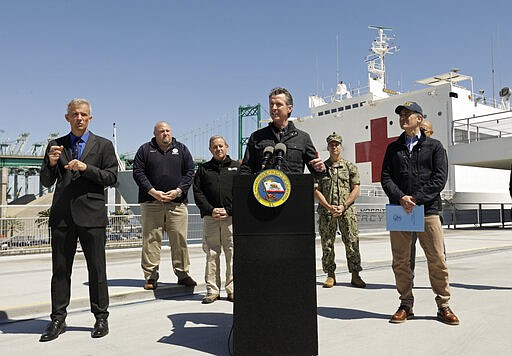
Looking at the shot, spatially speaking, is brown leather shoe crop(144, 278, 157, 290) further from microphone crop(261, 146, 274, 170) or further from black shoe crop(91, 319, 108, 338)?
microphone crop(261, 146, 274, 170)

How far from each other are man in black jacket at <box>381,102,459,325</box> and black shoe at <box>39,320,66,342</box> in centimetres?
238

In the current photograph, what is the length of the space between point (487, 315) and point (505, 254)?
19.7 ft

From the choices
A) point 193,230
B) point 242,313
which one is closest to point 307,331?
point 242,313

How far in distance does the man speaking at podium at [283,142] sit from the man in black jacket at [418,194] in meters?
0.78

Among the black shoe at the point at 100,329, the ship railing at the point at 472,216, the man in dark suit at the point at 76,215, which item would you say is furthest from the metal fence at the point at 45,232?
the ship railing at the point at 472,216

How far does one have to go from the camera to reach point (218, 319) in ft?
11.9

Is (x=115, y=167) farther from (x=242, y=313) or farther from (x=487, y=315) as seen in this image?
(x=487, y=315)

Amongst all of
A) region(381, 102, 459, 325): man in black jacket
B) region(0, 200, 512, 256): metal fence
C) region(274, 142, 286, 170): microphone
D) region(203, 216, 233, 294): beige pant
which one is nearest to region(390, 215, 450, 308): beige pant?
region(381, 102, 459, 325): man in black jacket

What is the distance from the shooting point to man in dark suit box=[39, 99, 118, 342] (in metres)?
3.15

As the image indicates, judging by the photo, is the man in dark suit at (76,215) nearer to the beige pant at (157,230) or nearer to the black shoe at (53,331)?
the black shoe at (53,331)

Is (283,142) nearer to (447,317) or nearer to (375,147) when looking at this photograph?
(447,317)

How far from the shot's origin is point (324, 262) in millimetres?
5230

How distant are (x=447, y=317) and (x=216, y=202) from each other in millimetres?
2274

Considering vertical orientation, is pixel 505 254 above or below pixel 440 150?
below
